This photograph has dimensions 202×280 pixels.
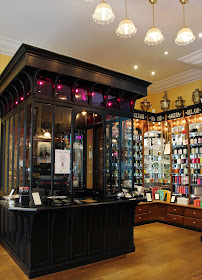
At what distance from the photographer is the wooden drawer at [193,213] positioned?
21.4ft

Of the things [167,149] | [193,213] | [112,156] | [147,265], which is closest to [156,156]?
[167,149]

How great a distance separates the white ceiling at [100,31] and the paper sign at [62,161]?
8.58 ft

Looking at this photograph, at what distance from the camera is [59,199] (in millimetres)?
4051

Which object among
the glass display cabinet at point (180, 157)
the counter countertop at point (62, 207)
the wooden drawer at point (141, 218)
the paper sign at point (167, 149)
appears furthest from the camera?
the paper sign at point (167, 149)

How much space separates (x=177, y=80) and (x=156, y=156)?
2494 millimetres

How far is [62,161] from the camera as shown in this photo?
13.9 ft

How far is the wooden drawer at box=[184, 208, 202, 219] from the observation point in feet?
21.4

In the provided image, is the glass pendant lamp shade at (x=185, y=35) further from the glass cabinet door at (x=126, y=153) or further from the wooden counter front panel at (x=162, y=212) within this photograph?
the wooden counter front panel at (x=162, y=212)

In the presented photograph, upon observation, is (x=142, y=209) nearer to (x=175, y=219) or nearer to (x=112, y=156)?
(x=175, y=219)

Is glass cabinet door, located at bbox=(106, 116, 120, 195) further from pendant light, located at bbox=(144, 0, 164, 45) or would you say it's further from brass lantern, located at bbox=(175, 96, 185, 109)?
brass lantern, located at bbox=(175, 96, 185, 109)

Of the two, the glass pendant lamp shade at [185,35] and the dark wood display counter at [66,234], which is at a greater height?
the glass pendant lamp shade at [185,35]

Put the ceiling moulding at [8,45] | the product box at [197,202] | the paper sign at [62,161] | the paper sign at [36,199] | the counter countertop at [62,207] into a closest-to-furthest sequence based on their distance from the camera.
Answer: the counter countertop at [62,207] → the paper sign at [36,199] → the paper sign at [62,161] → the ceiling moulding at [8,45] → the product box at [197,202]

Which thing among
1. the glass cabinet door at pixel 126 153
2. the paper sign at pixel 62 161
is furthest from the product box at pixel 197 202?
the paper sign at pixel 62 161

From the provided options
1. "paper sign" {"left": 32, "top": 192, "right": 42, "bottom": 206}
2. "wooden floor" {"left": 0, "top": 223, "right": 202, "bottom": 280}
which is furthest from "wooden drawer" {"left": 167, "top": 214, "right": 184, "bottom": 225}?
"paper sign" {"left": 32, "top": 192, "right": 42, "bottom": 206}
